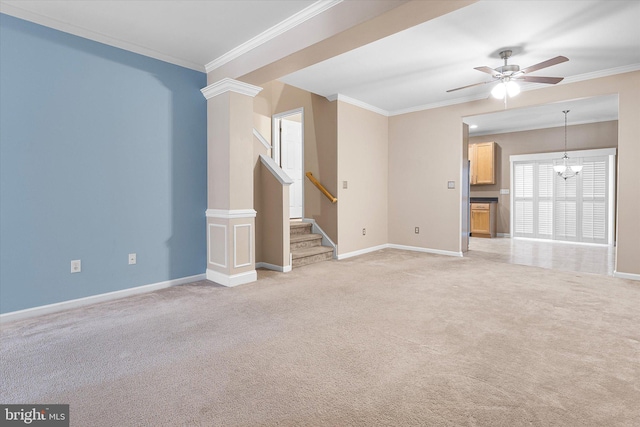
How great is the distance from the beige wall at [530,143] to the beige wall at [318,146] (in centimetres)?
497

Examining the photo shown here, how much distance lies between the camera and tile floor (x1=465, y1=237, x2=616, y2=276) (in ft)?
16.4

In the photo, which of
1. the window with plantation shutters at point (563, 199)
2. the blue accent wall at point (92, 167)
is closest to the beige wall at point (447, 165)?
the window with plantation shutters at point (563, 199)

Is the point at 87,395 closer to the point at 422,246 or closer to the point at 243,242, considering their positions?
the point at 243,242

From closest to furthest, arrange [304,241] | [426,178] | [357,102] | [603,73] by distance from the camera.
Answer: [603,73] < [304,241] < [357,102] < [426,178]

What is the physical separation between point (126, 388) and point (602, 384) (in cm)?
264

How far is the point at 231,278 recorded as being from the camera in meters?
3.91

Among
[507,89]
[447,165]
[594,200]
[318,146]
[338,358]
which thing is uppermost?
[507,89]

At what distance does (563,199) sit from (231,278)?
25.1ft

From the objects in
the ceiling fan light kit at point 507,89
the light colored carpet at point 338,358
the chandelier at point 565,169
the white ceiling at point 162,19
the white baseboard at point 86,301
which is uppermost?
the white ceiling at point 162,19

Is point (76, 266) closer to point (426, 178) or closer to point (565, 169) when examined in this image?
point (426, 178)

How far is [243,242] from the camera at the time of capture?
4043mm

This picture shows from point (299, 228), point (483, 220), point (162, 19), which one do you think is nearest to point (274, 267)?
point (299, 228)

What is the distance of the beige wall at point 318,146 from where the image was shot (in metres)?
5.55

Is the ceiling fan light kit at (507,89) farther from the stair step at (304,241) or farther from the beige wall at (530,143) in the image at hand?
the beige wall at (530,143)
